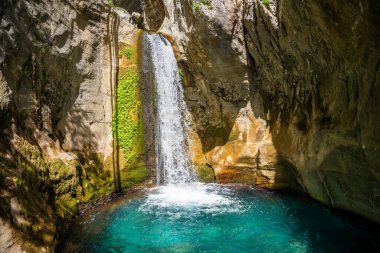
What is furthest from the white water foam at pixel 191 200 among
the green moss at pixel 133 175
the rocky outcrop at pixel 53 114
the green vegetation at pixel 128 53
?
the green vegetation at pixel 128 53

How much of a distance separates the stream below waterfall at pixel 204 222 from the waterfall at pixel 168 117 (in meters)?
0.04

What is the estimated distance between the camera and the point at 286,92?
29.2 feet

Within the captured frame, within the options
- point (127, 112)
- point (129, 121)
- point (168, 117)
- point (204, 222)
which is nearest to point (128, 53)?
point (127, 112)

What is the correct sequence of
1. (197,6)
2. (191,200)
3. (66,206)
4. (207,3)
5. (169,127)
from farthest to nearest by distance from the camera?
(169,127) < (197,6) < (207,3) < (191,200) < (66,206)

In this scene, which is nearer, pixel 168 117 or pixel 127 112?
pixel 127 112

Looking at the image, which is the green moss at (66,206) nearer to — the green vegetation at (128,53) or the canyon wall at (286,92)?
the canyon wall at (286,92)

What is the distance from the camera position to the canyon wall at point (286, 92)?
5637 mm

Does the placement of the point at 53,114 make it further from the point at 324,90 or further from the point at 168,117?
the point at 324,90

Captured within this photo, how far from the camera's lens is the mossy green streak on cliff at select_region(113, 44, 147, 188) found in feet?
32.0

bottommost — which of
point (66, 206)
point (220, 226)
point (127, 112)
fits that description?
point (220, 226)

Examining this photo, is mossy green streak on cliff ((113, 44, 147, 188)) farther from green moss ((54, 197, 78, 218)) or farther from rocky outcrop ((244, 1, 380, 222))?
rocky outcrop ((244, 1, 380, 222))

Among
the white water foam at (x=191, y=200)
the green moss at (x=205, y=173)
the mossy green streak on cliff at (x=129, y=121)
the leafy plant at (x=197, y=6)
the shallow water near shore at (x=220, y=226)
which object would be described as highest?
the leafy plant at (x=197, y=6)

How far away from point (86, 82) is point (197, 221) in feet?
18.3

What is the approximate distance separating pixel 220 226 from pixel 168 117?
195 inches
